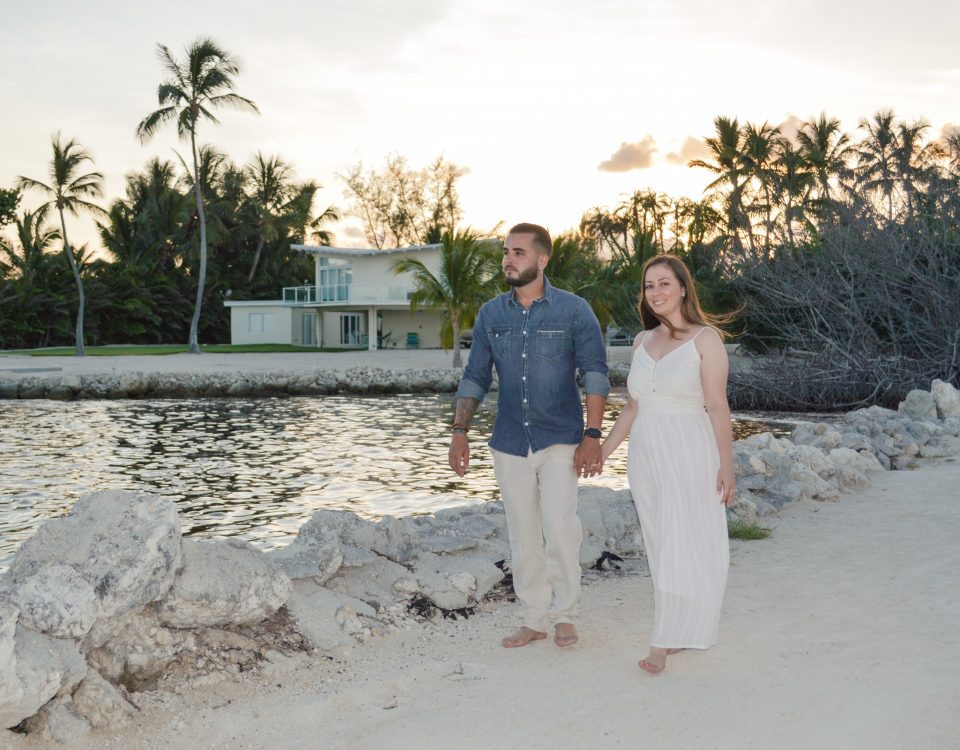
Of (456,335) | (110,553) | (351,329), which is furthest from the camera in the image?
(351,329)

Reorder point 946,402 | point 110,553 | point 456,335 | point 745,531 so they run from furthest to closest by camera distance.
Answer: point 456,335, point 946,402, point 745,531, point 110,553

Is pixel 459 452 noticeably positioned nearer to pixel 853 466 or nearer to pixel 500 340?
pixel 500 340

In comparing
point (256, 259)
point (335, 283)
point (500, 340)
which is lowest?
point (500, 340)

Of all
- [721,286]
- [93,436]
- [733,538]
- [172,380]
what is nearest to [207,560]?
[733,538]

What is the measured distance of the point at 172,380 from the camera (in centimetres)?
2627

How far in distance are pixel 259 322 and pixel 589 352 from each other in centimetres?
5145

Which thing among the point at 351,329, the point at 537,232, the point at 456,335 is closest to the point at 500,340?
the point at 537,232

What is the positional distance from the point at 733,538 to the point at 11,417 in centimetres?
1729

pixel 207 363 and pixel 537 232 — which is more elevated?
pixel 537 232

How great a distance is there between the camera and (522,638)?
4406 mm

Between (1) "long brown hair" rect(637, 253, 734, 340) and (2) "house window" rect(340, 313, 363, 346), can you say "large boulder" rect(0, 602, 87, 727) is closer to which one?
(1) "long brown hair" rect(637, 253, 734, 340)

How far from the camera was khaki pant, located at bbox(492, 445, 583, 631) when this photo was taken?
430cm

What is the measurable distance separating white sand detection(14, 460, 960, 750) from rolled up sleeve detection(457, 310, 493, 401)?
1150 mm

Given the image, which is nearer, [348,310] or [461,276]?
[461,276]
